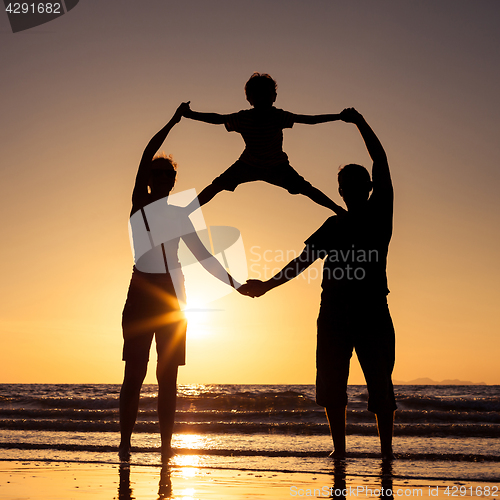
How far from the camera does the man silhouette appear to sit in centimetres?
362

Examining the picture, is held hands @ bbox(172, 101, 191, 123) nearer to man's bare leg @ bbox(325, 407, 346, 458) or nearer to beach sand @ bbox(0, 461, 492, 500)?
man's bare leg @ bbox(325, 407, 346, 458)

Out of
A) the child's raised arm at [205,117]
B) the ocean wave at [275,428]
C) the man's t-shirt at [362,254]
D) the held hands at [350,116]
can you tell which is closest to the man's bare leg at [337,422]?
the man's t-shirt at [362,254]

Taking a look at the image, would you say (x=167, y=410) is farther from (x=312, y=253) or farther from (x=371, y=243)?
(x=371, y=243)

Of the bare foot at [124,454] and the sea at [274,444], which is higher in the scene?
the bare foot at [124,454]

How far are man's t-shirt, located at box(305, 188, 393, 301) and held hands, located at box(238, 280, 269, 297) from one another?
707 mm

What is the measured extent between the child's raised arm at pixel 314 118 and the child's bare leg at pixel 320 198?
53 centimetres

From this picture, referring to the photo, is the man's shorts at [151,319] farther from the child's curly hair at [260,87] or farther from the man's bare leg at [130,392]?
the child's curly hair at [260,87]

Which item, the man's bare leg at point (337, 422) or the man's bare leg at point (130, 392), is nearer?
the man's bare leg at point (337, 422)

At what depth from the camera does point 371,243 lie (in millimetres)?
3684

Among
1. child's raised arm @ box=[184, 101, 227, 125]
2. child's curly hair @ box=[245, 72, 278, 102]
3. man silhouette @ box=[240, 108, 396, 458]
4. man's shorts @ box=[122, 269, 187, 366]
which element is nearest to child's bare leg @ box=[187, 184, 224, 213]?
child's raised arm @ box=[184, 101, 227, 125]

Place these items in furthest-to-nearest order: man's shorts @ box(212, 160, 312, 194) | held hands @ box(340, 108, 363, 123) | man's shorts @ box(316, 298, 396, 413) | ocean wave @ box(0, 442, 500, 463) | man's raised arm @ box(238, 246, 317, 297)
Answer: ocean wave @ box(0, 442, 500, 463) < man's shorts @ box(212, 160, 312, 194) < man's raised arm @ box(238, 246, 317, 297) < held hands @ box(340, 108, 363, 123) < man's shorts @ box(316, 298, 396, 413)

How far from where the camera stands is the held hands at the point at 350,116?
3.85m

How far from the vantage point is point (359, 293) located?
3631mm

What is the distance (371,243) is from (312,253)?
0.47 meters
